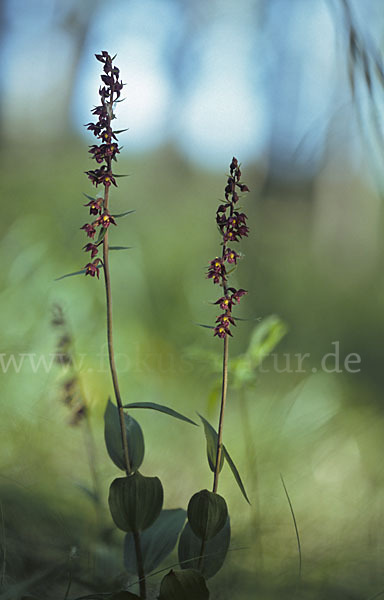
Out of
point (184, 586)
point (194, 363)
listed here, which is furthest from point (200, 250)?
point (184, 586)

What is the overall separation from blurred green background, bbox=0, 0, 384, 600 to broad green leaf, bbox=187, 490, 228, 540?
0.35 metres

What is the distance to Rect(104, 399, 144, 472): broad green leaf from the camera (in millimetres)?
591

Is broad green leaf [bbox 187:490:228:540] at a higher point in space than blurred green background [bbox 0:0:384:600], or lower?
lower

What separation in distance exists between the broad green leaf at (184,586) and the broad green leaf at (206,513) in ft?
0.13

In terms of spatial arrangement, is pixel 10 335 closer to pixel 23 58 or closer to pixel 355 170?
pixel 23 58

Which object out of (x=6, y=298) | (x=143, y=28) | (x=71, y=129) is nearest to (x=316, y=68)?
(x=143, y=28)

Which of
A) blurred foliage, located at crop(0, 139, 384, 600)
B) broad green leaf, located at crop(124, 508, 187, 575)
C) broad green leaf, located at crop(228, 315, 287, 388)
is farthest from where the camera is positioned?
blurred foliage, located at crop(0, 139, 384, 600)

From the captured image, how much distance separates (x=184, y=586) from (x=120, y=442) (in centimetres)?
15

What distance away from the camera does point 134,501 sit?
1.83 ft

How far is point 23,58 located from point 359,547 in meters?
0.97

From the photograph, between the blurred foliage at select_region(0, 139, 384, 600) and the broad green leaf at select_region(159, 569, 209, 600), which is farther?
the blurred foliage at select_region(0, 139, 384, 600)

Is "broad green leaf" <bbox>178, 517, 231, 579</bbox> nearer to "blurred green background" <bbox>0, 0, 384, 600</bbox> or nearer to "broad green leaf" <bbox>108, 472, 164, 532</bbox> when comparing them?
"broad green leaf" <bbox>108, 472, 164, 532</bbox>

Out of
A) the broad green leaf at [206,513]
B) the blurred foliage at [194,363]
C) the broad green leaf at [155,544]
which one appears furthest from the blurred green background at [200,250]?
the broad green leaf at [206,513]

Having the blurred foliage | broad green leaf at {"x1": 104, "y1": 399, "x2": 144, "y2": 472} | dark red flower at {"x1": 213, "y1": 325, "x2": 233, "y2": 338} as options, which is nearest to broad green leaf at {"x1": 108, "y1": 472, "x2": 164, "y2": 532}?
broad green leaf at {"x1": 104, "y1": 399, "x2": 144, "y2": 472}
